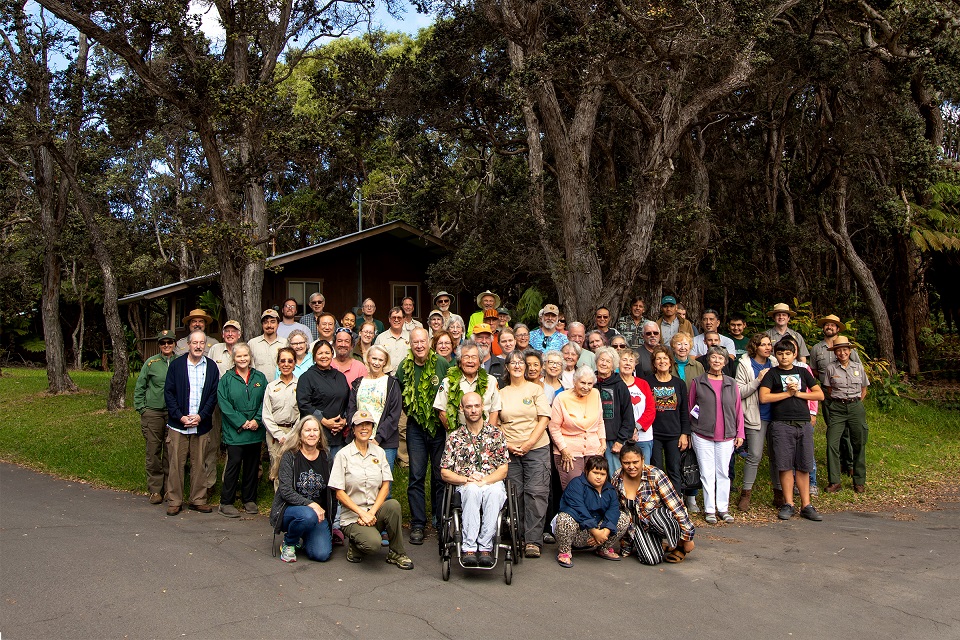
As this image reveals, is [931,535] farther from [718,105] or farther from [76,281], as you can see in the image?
[76,281]

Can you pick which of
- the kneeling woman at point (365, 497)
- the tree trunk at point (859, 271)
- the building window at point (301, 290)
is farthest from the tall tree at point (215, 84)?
the tree trunk at point (859, 271)

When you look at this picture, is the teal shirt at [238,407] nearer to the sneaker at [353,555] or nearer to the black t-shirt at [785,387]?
the sneaker at [353,555]

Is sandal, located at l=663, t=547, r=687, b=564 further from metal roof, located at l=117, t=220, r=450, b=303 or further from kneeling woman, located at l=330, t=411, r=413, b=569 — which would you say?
metal roof, located at l=117, t=220, r=450, b=303

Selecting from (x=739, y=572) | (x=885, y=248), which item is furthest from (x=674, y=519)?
(x=885, y=248)

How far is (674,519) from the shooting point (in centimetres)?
678

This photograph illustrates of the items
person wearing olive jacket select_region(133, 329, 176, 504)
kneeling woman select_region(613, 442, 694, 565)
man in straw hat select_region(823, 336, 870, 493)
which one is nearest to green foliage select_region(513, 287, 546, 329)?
man in straw hat select_region(823, 336, 870, 493)

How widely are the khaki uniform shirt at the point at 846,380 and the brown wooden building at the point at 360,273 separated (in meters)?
13.3

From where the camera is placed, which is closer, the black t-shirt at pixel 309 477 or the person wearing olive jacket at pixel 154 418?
the black t-shirt at pixel 309 477

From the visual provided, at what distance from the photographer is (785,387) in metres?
8.52

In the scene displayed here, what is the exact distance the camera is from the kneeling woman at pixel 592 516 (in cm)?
671

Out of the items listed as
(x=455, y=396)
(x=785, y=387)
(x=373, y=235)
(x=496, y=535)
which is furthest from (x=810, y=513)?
(x=373, y=235)

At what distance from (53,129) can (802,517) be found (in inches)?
651

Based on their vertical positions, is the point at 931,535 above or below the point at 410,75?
below

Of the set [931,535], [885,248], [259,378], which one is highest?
[885,248]
